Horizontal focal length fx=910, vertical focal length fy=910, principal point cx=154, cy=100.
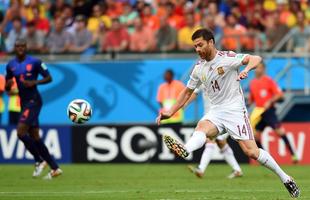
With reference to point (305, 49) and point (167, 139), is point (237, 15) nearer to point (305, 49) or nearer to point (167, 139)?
point (305, 49)

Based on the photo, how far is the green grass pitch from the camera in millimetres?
13547

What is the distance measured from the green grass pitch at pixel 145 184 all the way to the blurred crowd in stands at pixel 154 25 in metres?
4.68

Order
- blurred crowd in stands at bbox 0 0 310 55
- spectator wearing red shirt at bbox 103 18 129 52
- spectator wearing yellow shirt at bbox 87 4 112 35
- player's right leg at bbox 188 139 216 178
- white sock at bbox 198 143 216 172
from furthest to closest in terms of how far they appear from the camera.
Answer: spectator wearing yellow shirt at bbox 87 4 112 35 < spectator wearing red shirt at bbox 103 18 129 52 < blurred crowd in stands at bbox 0 0 310 55 < white sock at bbox 198 143 216 172 < player's right leg at bbox 188 139 216 178

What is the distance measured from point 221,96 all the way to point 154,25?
13.4m

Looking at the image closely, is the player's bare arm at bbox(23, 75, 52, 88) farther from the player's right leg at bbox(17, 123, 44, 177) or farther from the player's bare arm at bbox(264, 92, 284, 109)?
the player's bare arm at bbox(264, 92, 284, 109)

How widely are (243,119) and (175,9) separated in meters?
14.1

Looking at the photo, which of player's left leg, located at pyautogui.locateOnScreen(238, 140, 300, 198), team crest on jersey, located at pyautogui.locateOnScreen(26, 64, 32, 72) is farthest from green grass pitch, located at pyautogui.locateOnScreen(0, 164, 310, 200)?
team crest on jersey, located at pyautogui.locateOnScreen(26, 64, 32, 72)

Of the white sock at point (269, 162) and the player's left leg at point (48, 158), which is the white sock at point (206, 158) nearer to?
the player's left leg at point (48, 158)

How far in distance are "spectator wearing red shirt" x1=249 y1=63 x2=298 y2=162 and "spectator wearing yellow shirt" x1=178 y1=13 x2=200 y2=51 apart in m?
4.12

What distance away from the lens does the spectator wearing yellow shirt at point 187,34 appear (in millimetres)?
25641

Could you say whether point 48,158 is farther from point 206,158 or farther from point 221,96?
point 221,96

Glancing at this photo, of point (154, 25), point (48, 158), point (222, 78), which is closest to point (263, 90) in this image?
point (154, 25)

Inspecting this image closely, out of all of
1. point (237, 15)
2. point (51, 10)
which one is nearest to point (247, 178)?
point (237, 15)

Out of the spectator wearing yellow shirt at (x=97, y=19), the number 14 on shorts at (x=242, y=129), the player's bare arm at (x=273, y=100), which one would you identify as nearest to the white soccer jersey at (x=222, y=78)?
the number 14 on shorts at (x=242, y=129)
